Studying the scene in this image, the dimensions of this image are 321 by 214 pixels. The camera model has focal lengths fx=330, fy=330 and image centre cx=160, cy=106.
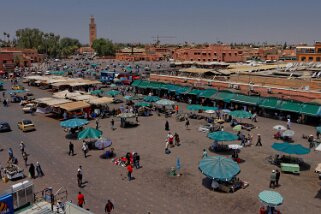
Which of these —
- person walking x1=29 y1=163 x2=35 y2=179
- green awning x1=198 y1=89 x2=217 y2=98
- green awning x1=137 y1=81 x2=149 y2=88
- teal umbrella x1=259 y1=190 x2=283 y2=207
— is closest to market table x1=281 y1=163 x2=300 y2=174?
teal umbrella x1=259 y1=190 x2=283 y2=207

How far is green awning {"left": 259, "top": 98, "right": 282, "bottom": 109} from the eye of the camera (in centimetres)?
3077

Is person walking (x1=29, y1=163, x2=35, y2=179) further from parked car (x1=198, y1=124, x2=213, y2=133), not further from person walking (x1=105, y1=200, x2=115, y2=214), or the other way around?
parked car (x1=198, y1=124, x2=213, y2=133)

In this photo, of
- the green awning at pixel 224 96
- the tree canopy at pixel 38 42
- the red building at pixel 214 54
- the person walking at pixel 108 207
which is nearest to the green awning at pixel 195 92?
the green awning at pixel 224 96

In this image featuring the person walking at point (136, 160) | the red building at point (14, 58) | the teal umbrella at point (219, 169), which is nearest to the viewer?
the teal umbrella at point (219, 169)

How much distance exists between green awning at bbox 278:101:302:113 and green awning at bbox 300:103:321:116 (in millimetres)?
410

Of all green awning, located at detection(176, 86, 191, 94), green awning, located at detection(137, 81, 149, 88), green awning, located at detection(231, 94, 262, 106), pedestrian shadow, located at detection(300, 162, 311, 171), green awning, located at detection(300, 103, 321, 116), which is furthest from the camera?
green awning, located at detection(137, 81, 149, 88)

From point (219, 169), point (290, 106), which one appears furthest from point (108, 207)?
point (290, 106)

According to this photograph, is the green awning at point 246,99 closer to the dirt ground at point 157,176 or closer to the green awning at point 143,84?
the dirt ground at point 157,176

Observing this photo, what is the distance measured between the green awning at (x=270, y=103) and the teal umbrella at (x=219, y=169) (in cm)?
1662

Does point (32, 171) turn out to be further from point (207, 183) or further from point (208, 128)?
point (208, 128)

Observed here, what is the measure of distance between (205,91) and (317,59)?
48.7 metres

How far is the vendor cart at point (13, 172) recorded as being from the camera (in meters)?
17.4

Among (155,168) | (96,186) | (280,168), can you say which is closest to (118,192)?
(96,186)

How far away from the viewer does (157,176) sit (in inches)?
701
